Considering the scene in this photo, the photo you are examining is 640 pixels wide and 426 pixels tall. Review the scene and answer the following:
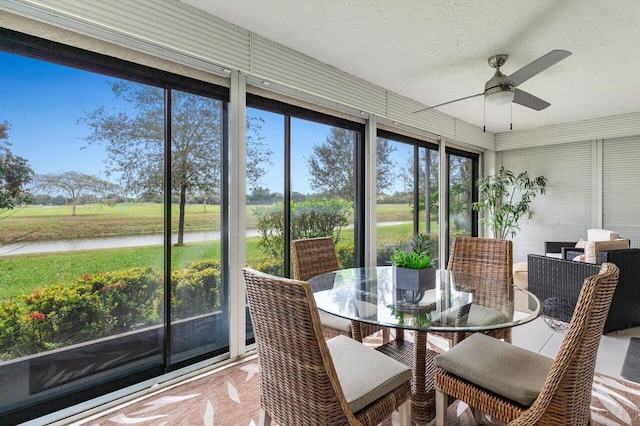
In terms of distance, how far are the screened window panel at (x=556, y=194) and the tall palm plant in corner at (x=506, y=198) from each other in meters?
0.15

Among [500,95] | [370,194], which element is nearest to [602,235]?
[500,95]

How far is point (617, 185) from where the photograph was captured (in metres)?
4.93

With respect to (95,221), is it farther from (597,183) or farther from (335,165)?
(597,183)

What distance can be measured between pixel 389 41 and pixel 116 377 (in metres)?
3.16

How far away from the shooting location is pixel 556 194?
550 centimetres

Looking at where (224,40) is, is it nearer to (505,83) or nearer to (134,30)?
A: (134,30)

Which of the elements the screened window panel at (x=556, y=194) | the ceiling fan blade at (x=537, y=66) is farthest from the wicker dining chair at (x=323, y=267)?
the screened window panel at (x=556, y=194)

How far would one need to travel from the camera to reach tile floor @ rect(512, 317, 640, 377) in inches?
99.0

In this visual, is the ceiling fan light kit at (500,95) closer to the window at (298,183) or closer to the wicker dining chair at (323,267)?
the window at (298,183)

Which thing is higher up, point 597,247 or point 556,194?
point 556,194

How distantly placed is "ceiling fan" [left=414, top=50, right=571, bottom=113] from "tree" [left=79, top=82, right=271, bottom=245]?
2.23 meters

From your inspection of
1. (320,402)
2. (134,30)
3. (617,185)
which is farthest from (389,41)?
(617,185)

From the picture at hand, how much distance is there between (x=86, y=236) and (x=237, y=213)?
0.99 m

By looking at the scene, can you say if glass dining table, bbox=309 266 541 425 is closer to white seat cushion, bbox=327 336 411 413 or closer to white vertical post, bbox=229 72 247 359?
white seat cushion, bbox=327 336 411 413
